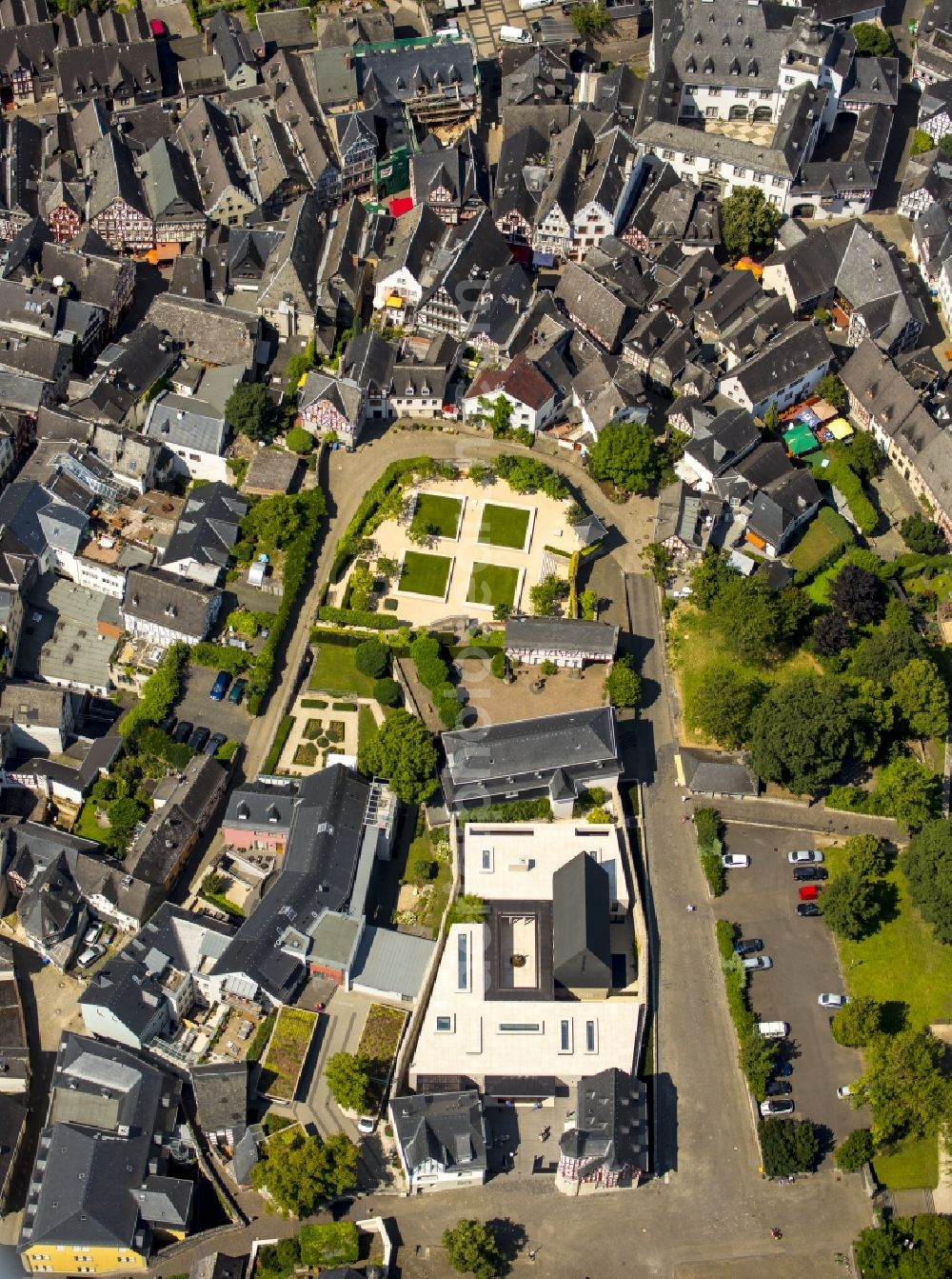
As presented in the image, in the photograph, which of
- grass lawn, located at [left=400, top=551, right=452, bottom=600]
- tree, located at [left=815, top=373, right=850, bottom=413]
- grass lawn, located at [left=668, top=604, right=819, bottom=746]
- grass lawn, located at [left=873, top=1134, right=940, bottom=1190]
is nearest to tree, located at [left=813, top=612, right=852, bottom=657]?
grass lawn, located at [left=668, top=604, right=819, bottom=746]

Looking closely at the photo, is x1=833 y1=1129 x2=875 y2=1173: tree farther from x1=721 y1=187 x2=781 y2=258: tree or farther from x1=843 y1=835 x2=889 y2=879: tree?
x1=721 y1=187 x2=781 y2=258: tree

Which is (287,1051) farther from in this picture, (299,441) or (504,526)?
(299,441)

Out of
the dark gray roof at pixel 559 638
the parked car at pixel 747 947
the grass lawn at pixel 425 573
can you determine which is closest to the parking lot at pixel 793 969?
the parked car at pixel 747 947

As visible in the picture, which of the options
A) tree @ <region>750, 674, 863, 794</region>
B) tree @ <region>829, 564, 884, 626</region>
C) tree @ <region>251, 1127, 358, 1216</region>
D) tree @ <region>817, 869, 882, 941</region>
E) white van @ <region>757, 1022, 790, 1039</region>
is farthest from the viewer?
tree @ <region>829, 564, 884, 626</region>

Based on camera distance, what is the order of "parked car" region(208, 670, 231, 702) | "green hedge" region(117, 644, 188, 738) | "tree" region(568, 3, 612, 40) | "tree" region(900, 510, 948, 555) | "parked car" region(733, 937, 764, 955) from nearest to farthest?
"parked car" region(733, 937, 764, 955) < "green hedge" region(117, 644, 188, 738) < "parked car" region(208, 670, 231, 702) < "tree" region(900, 510, 948, 555) < "tree" region(568, 3, 612, 40)

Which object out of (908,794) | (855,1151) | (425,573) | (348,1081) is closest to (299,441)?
(425,573)

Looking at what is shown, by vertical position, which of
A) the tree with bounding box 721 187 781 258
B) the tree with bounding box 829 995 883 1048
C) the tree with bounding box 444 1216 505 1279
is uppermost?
the tree with bounding box 721 187 781 258

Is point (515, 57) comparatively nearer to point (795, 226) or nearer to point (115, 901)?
point (795, 226)
